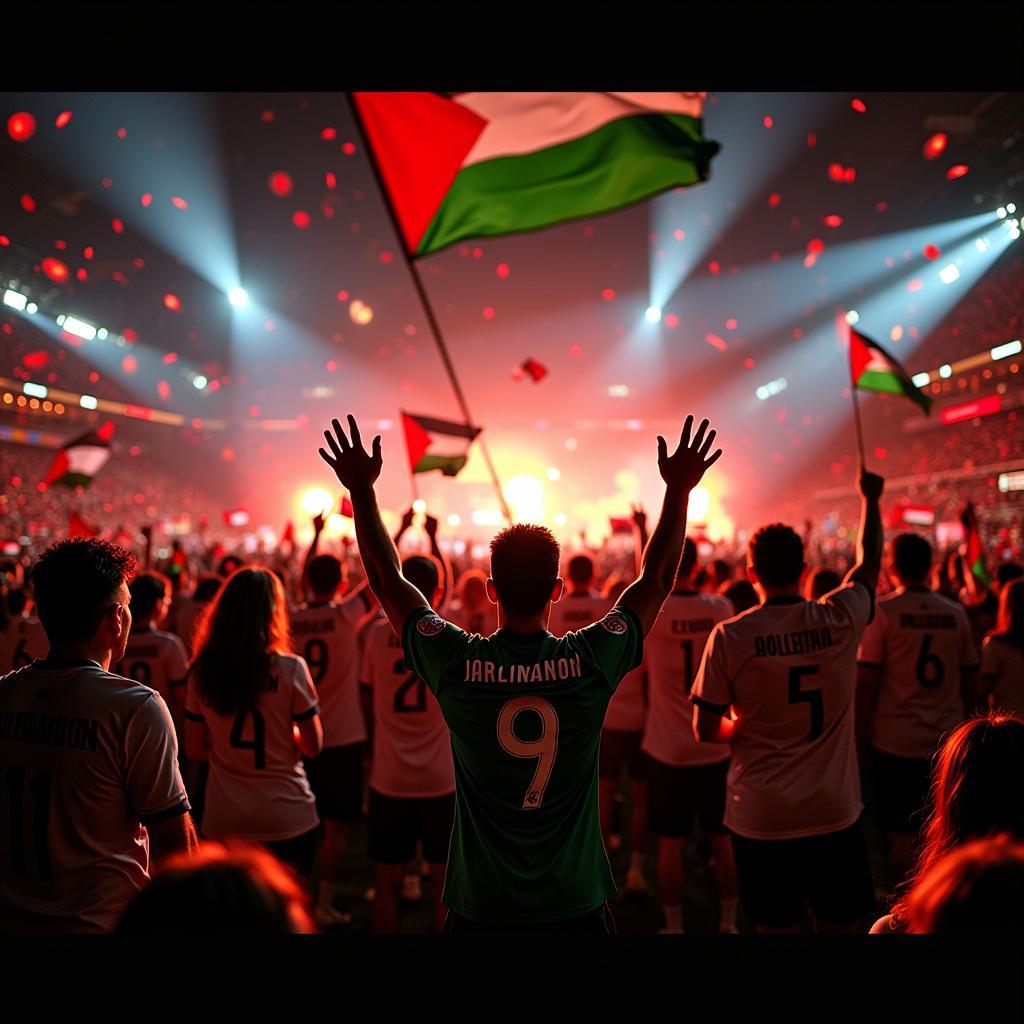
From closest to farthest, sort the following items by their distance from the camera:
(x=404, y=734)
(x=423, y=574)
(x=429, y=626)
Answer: (x=429, y=626) → (x=423, y=574) → (x=404, y=734)

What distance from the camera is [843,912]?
309cm

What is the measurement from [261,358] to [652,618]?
169 feet

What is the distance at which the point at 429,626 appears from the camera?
2059 millimetres

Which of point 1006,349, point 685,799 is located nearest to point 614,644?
point 685,799

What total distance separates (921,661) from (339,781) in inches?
145

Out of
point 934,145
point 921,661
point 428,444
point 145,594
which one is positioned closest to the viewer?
point 921,661

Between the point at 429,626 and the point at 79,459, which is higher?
the point at 79,459

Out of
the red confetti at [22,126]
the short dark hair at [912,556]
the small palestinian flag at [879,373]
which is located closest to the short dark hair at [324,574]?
the short dark hair at [912,556]

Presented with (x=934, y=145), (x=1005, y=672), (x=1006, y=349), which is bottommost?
(x=1005, y=672)

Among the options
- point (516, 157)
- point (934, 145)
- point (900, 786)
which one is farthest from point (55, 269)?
point (900, 786)

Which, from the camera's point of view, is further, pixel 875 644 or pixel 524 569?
pixel 875 644

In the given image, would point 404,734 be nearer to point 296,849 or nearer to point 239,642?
point 296,849

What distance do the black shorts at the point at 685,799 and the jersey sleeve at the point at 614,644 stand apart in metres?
2.86
